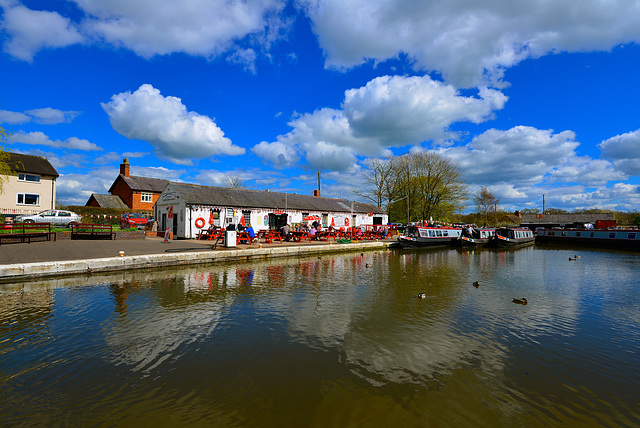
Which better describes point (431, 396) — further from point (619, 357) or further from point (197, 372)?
point (619, 357)

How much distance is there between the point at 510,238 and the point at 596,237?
34.1ft

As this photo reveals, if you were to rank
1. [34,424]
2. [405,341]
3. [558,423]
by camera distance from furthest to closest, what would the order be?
[405,341] < [558,423] < [34,424]

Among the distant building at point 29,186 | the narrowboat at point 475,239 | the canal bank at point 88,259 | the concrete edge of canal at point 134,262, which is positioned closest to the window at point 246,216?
the concrete edge of canal at point 134,262

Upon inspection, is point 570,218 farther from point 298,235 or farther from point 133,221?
point 133,221

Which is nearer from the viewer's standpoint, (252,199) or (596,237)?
(252,199)

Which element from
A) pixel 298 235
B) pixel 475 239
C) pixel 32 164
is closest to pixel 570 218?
pixel 475 239

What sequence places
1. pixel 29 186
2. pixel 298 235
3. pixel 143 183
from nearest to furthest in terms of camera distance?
1. pixel 298 235
2. pixel 29 186
3. pixel 143 183

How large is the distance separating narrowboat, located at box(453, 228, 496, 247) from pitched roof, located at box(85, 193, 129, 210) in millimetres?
39039

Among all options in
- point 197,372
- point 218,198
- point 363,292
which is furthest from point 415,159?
→ point 197,372

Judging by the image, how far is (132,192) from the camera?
38906mm

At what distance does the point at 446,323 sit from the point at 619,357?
288 centimetres

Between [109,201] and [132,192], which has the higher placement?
[132,192]

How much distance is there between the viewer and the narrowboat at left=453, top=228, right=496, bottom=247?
31312 mm

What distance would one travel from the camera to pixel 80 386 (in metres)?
4.21
